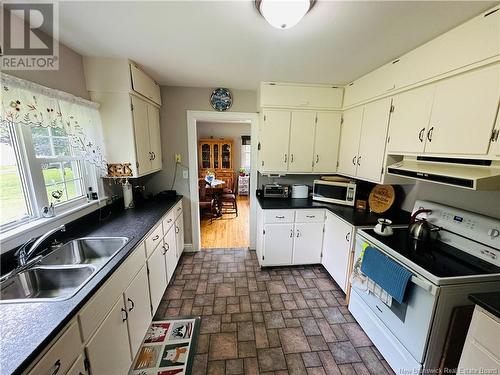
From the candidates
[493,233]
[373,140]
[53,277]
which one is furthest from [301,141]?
[53,277]

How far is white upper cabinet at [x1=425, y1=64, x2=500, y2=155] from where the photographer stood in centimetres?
119

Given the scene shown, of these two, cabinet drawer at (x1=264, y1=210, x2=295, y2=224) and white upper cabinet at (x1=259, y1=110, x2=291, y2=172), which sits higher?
white upper cabinet at (x1=259, y1=110, x2=291, y2=172)

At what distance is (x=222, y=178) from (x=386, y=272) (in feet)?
18.6

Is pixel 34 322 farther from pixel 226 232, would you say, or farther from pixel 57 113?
pixel 226 232

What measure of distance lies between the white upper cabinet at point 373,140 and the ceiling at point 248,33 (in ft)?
1.36

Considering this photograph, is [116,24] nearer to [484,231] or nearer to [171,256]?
[171,256]

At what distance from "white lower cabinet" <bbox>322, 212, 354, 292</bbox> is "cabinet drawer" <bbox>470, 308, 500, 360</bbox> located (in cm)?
105

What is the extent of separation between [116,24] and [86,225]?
1618 millimetres

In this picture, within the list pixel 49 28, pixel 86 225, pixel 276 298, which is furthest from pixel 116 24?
pixel 276 298

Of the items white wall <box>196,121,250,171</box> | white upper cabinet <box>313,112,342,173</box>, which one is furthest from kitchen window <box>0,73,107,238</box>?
white wall <box>196,121,250,171</box>

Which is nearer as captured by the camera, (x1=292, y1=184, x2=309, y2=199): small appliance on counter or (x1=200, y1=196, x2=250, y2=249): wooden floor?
(x1=292, y1=184, x2=309, y2=199): small appliance on counter

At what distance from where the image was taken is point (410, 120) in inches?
66.9

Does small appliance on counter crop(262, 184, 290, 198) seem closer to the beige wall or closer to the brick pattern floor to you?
the brick pattern floor

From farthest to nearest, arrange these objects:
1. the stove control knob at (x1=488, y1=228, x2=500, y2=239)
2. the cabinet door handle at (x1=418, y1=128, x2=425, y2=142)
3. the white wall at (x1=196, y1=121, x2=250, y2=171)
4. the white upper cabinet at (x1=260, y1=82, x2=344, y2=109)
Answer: the white wall at (x1=196, y1=121, x2=250, y2=171), the white upper cabinet at (x1=260, y1=82, x2=344, y2=109), the cabinet door handle at (x1=418, y1=128, x2=425, y2=142), the stove control knob at (x1=488, y1=228, x2=500, y2=239)
